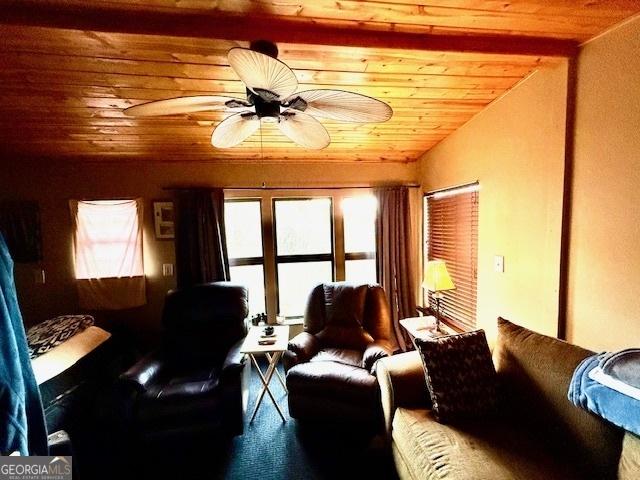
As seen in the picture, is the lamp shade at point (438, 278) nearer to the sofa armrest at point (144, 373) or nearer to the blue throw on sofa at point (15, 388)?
the sofa armrest at point (144, 373)

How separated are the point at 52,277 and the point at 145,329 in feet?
3.44

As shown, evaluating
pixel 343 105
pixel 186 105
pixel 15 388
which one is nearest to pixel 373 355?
pixel 343 105

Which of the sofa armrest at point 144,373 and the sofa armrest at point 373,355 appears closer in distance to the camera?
the sofa armrest at point 144,373

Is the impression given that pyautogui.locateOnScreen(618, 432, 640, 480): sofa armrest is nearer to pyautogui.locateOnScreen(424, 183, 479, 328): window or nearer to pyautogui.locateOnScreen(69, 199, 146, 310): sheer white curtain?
pyautogui.locateOnScreen(424, 183, 479, 328): window

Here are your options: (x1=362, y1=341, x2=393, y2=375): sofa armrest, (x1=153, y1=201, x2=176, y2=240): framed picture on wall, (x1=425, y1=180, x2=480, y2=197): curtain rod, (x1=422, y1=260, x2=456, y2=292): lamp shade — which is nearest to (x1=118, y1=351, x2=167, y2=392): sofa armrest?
(x1=153, y1=201, x2=176, y2=240): framed picture on wall

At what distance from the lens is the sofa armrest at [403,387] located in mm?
1603

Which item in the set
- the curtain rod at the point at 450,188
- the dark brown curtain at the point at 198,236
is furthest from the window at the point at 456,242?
the dark brown curtain at the point at 198,236

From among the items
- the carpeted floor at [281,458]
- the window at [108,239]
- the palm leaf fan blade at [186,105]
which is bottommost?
the carpeted floor at [281,458]

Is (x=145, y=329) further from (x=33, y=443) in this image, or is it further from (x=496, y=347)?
(x=496, y=347)

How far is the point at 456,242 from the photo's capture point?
275 centimetres

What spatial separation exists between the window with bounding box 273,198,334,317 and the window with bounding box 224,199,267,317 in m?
0.21

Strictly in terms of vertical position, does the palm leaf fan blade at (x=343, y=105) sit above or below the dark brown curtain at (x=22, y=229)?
above

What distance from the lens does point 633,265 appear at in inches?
53.8

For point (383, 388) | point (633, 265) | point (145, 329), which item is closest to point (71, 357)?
point (145, 329)
